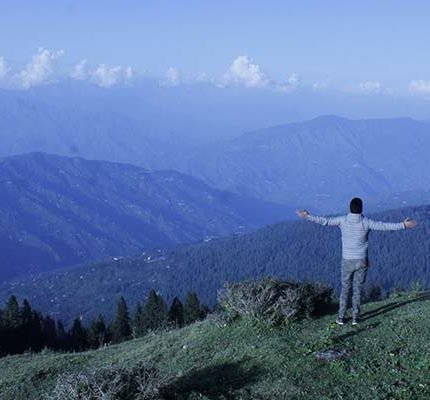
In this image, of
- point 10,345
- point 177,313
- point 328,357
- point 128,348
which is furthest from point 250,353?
point 177,313

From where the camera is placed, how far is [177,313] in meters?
62.5

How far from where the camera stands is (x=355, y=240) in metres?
14.9

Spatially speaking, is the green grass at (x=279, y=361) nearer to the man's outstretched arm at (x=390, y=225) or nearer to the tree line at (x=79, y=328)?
the man's outstretched arm at (x=390, y=225)

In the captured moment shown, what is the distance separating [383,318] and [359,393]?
5024mm

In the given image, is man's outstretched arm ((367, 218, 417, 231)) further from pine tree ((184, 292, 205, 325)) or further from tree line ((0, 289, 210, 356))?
pine tree ((184, 292, 205, 325))

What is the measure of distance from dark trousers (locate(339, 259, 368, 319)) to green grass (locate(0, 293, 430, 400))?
0.48m

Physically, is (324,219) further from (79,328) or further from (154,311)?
(79,328)

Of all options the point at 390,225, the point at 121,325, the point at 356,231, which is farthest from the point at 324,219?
the point at 121,325

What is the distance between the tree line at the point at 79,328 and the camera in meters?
52.4

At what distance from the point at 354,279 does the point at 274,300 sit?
2.15 meters

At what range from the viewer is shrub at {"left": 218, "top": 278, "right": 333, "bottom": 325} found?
16.0 m

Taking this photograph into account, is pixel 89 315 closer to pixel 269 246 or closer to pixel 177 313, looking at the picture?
pixel 269 246

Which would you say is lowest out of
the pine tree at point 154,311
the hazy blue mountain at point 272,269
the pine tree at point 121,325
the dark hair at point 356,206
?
the hazy blue mountain at point 272,269

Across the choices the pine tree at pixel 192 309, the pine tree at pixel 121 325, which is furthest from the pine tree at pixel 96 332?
the pine tree at pixel 192 309
